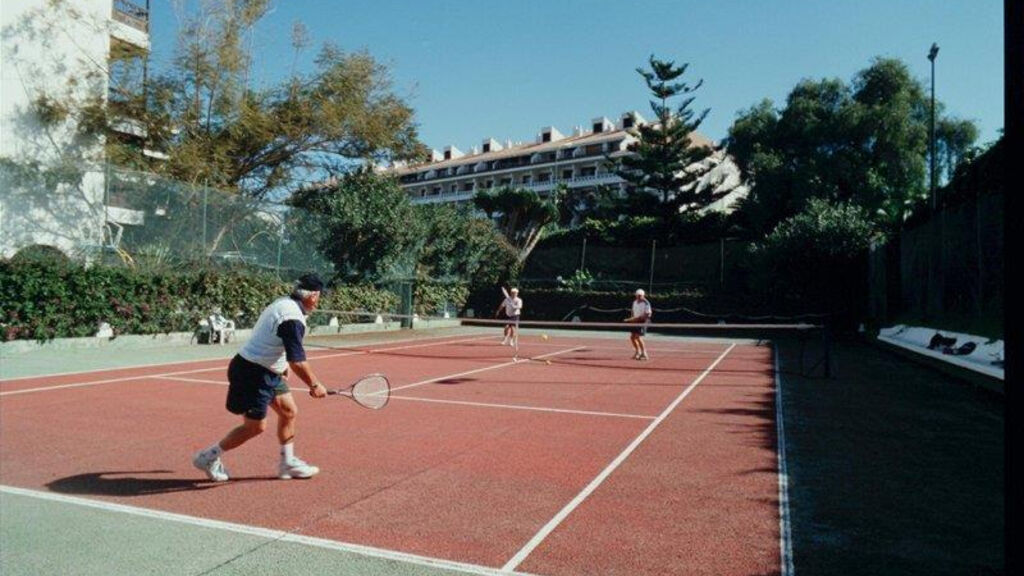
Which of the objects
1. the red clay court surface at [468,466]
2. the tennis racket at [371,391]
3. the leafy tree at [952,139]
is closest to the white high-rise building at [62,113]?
the red clay court surface at [468,466]

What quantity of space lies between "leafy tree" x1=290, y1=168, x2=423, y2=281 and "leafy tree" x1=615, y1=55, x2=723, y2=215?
22356mm

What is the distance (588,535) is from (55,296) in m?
14.8

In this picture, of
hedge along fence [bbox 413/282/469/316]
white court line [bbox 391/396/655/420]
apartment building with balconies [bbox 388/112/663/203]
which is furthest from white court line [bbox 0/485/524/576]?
apartment building with balconies [bbox 388/112/663/203]

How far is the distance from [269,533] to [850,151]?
4116 centimetres

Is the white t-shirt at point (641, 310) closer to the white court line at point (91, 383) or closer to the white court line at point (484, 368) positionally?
the white court line at point (484, 368)

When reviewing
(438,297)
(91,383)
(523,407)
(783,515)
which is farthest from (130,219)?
(783,515)

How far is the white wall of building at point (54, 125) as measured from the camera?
18.2 meters

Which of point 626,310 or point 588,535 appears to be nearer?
point 588,535

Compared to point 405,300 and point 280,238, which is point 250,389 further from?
point 405,300

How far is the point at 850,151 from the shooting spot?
3875 centimetres

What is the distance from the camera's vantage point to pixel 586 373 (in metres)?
14.4

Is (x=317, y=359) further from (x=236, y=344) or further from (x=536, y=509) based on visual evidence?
(x=536, y=509)

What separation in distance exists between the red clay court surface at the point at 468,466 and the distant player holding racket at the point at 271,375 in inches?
11.1

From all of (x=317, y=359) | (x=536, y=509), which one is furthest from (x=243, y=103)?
(x=536, y=509)
